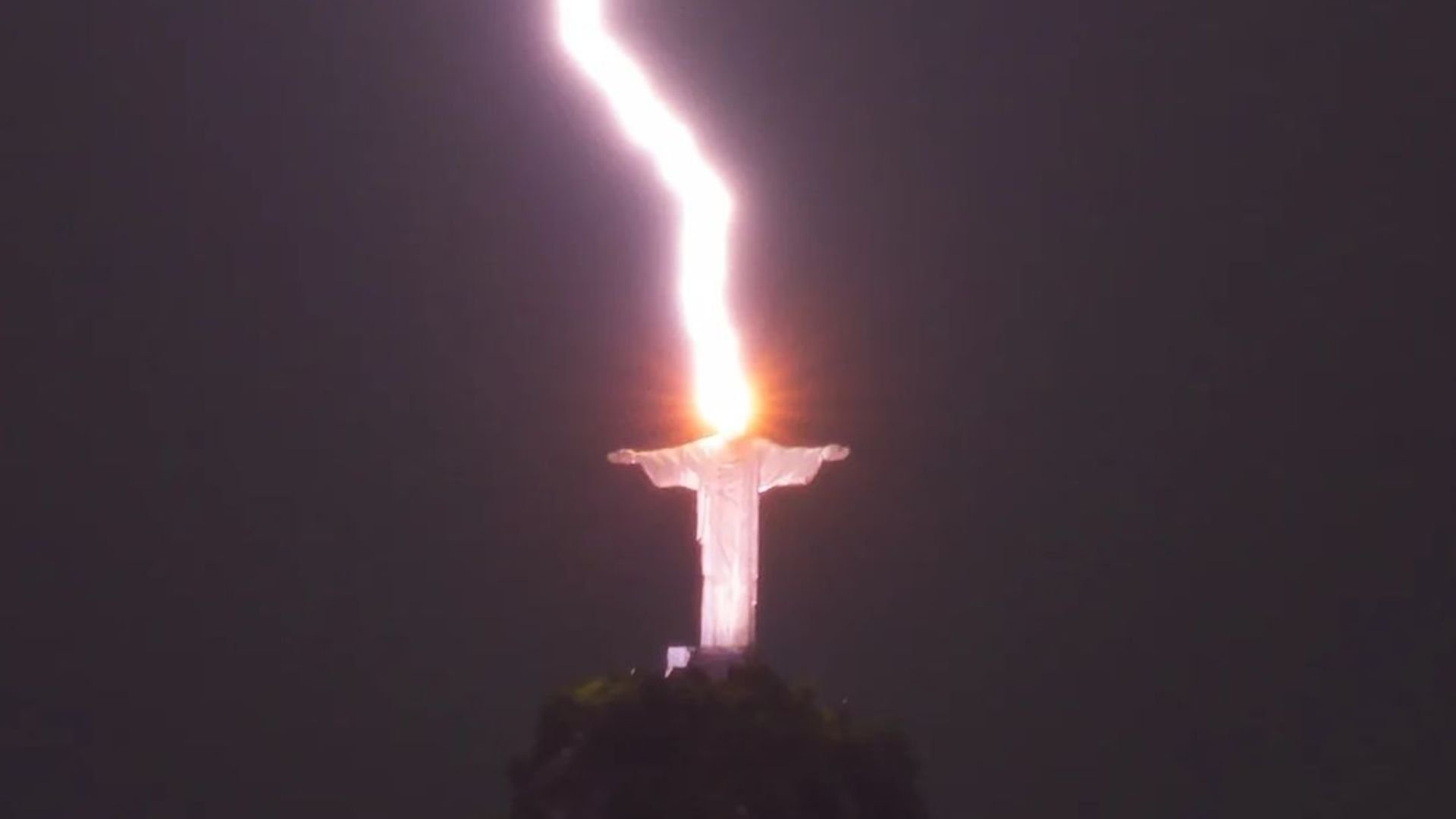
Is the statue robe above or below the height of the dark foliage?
above

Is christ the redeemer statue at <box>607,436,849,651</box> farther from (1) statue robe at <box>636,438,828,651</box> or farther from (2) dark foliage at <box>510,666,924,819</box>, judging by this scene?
(2) dark foliage at <box>510,666,924,819</box>

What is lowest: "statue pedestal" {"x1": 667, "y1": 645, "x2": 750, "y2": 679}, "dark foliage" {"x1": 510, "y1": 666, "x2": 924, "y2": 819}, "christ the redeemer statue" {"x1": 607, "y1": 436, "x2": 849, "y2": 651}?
"dark foliage" {"x1": 510, "y1": 666, "x2": 924, "y2": 819}

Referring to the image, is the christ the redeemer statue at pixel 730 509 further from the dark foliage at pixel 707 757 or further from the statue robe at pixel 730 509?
the dark foliage at pixel 707 757

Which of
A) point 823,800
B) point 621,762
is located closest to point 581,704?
point 621,762

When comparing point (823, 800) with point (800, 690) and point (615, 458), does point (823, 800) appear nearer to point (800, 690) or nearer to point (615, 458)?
point (800, 690)

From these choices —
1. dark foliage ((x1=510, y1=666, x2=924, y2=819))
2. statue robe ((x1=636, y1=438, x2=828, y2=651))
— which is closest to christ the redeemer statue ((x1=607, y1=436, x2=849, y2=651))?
statue robe ((x1=636, y1=438, x2=828, y2=651))

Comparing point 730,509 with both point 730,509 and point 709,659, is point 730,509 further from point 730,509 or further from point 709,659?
point 709,659

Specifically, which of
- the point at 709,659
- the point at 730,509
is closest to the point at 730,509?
the point at 730,509
